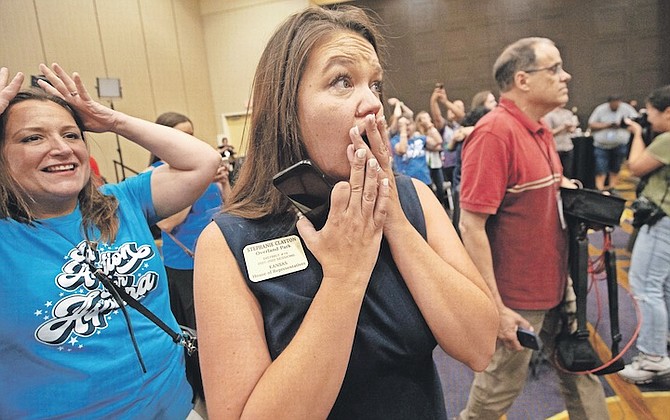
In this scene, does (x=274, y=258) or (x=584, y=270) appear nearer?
(x=274, y=258)

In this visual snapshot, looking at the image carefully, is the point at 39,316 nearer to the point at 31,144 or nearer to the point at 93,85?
the point at 31,144

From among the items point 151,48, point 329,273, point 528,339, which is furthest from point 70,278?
point 151,48

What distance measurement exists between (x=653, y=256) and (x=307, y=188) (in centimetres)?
267

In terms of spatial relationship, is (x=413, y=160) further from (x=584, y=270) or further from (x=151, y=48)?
(x=151, y=48)

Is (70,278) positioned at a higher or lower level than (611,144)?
higher

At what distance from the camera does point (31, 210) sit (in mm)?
1367

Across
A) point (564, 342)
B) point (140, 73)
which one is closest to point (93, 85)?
point (140, 73)

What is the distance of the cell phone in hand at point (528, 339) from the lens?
163 cm

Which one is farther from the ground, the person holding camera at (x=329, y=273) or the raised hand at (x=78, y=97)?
the raised hand at (x=78, y=97)

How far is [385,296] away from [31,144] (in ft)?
4.08

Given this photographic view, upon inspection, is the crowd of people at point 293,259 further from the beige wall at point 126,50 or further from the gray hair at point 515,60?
the beige wall at point 126,50

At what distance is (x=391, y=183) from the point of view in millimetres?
855

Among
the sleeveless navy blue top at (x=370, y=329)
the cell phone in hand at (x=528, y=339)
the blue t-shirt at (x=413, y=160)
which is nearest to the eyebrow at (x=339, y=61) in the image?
the sleeveless navy blue top at (x=370, y=329)

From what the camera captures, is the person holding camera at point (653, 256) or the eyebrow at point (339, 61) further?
the person holding camera at point (653, 256)
